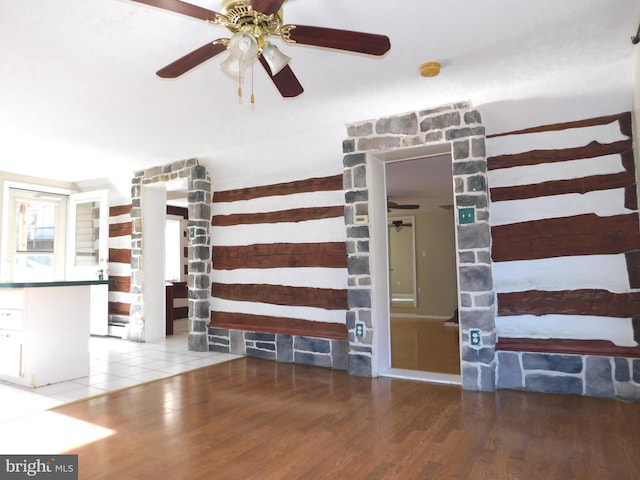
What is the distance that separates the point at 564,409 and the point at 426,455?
1.44 m

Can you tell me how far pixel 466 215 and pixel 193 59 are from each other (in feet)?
8.64

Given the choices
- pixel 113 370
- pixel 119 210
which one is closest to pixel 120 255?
pixel 119 210

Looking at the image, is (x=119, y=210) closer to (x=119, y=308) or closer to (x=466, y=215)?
(x=119, y=308)

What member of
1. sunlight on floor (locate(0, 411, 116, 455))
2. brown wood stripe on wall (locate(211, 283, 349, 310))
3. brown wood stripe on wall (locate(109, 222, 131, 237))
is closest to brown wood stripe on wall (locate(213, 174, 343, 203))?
brown wood stripe on wall (locate(211, 283, 349, 310))

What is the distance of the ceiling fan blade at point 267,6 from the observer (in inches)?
72.9

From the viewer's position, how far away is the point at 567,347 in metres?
3.61

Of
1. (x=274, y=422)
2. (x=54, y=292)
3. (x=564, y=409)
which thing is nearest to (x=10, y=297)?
(x=54, y=292)

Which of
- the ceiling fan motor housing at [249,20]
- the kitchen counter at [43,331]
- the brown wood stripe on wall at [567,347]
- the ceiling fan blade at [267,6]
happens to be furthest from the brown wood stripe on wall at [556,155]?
the kitchen counter at [43,331]

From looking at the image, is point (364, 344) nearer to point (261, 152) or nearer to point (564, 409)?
point (564, 409)

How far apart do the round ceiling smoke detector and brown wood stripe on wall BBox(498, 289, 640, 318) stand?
208cm

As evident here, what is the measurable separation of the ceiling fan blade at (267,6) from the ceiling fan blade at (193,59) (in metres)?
0.33

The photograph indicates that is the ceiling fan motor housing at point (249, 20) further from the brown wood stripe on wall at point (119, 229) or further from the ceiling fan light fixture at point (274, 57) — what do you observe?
the brown wood stripe on wall at point (119, 229)

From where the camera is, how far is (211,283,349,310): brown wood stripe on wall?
16.0 feet

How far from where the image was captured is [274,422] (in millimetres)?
3080
